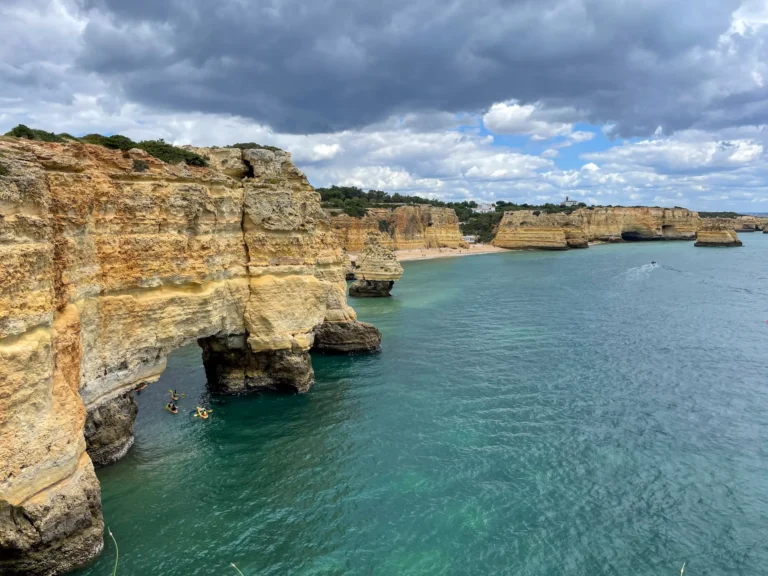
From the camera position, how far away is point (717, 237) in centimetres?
12525

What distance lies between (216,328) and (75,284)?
6.96 m

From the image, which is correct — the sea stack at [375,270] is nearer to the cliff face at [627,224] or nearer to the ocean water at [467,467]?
the ocean water at [467,467]

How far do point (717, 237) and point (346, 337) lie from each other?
12815cm

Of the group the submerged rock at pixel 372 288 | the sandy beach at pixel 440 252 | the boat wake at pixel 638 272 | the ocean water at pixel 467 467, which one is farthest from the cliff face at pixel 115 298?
the sandy beach at pixel 440 252

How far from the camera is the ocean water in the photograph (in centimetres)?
1345

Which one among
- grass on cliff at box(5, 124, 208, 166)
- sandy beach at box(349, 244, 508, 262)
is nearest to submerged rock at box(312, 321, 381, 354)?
grass on cliff at box(5, 124, 208, 166)

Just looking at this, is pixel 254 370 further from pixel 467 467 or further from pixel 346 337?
pixel 467 467

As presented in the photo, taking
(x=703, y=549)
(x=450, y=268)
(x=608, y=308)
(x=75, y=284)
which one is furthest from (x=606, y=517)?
(x=450, y=268)

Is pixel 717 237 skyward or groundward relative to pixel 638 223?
groundward

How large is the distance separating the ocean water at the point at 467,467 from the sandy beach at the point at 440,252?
7465 cm

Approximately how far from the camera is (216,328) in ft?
69.6

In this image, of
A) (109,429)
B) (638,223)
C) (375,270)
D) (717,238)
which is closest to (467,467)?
(109,429)

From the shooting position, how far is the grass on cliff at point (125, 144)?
1691 centimetres

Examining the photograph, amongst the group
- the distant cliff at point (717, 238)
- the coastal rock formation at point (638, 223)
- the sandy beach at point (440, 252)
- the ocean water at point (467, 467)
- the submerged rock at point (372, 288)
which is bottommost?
the ocean water at point (467, 467)
